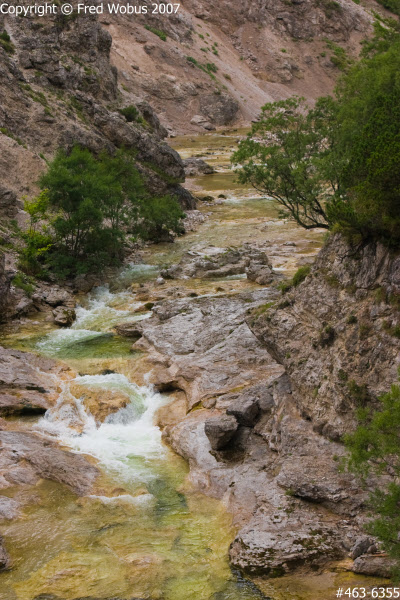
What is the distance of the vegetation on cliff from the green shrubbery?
7.03 meters

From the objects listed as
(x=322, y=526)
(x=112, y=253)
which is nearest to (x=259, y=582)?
Result: (x=322, y=526)

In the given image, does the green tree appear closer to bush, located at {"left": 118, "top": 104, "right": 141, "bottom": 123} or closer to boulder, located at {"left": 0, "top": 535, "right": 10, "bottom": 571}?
bush, located at {"left": 118, "top": 104, "right": 141, "bottom": 123}

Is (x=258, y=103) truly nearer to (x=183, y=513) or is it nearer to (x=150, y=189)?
(x=150, y=189)

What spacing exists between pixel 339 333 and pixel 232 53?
9933cm

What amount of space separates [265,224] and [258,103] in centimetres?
5847

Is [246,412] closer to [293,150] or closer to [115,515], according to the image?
[115,515]

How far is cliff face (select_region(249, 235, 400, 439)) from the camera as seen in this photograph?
12.7 meters

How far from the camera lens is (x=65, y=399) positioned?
1897 centimetres

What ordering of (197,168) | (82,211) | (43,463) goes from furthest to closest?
(197,168) < (82,211) < (43,463)

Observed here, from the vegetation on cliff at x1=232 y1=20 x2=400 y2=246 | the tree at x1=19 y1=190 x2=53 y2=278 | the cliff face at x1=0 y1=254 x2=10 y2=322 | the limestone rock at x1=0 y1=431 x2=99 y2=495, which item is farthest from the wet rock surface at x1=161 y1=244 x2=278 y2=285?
the limestone rock at x1=0 y1=431 x2=99 y2=495

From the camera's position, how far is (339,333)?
1402 centimetres

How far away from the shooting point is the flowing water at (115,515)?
11617 millimetres

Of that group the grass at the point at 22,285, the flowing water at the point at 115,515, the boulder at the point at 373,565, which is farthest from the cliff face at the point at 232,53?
the boulder at the point at 373,565

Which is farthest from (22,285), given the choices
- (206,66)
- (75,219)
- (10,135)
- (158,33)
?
(158,33)
